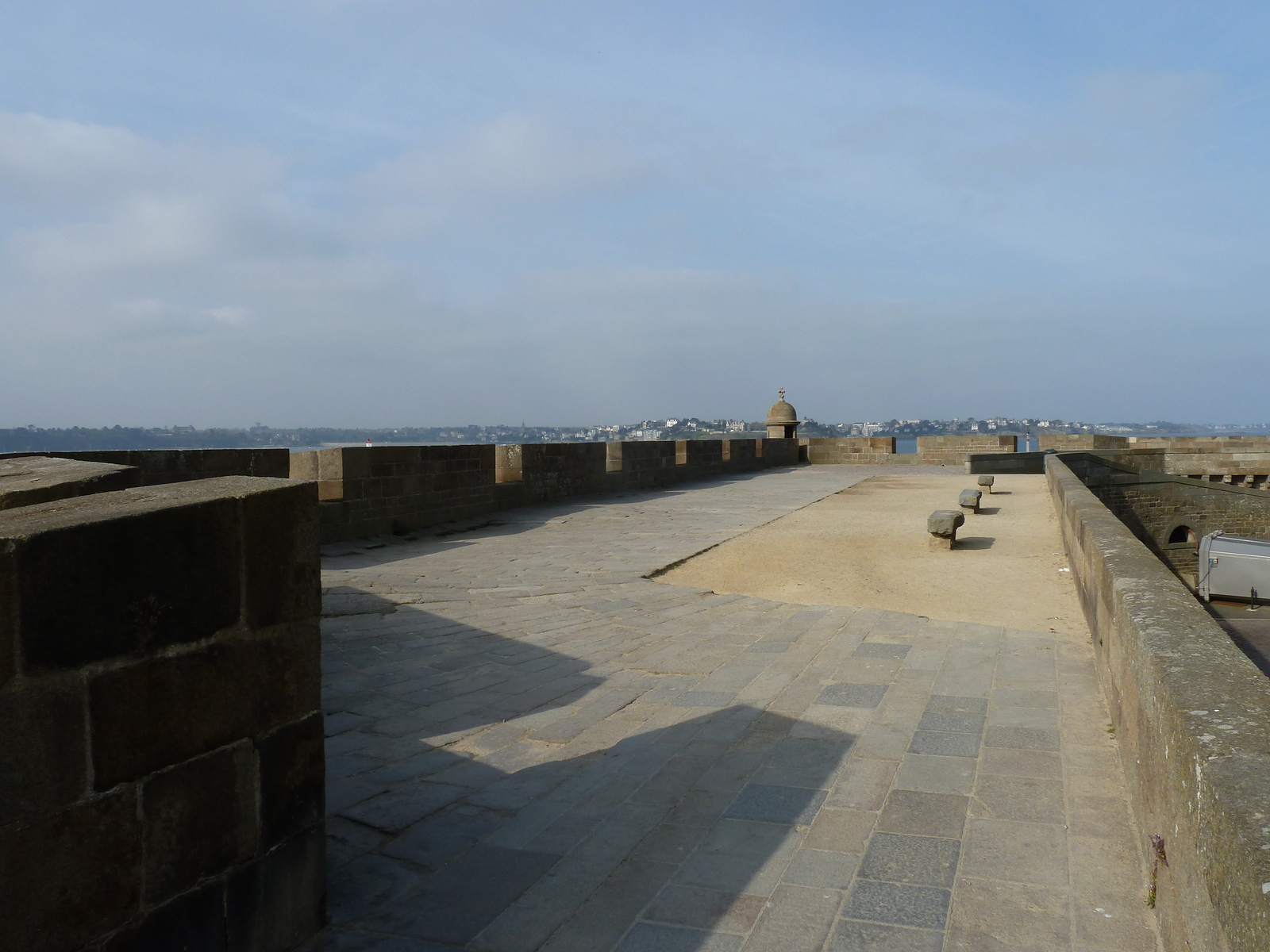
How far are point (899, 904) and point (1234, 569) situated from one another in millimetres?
24378

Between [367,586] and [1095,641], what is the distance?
5.01 metres

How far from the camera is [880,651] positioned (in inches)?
187

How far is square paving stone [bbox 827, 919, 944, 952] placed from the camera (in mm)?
2035

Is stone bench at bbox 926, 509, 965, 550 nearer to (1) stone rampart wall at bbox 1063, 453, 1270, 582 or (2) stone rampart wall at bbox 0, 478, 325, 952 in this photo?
(2) stone rampart wall at bbox 0, 478, 325, 952

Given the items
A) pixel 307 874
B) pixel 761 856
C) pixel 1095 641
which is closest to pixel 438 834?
pixel 307 874

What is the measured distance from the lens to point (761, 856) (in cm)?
249

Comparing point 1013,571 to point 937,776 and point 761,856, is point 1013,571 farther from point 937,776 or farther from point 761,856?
point 761,856

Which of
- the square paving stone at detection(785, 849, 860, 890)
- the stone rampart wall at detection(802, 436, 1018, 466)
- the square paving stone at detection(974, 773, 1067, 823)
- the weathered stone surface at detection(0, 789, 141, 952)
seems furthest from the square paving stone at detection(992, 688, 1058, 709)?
the stone rampart wall at detection(802, 436, 1018, 466)

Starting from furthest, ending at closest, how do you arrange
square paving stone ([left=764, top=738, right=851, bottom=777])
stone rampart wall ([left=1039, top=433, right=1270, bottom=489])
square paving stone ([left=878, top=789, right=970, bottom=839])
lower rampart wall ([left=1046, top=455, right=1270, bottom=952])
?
stone rampart wall ([left=1039, top=433, right=1270, bottom=489]) → square paving stone ([left=764, top=738, right=851, bottom=777]) → square paving stone ([left=878, top=789, right=970, bottom=839]) → lower rampart wall ([left=1046, top=455, right=1270, bottom=952])

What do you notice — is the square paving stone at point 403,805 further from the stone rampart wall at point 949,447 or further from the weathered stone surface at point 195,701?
the stone rampart wall at point 949,447

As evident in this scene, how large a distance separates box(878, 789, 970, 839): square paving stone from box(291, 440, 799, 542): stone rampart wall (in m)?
4.26

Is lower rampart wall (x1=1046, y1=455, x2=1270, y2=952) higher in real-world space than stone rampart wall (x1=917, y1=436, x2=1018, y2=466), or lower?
lower

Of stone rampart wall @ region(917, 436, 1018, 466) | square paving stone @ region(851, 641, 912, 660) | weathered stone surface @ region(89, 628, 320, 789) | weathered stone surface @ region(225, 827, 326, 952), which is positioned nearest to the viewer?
weathered stone surface @ region(89, 628, 320, 789)

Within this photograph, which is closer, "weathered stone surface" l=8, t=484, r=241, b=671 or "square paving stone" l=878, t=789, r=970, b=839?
"weathered stone surface" l=8, t=484, r=241, b=671
